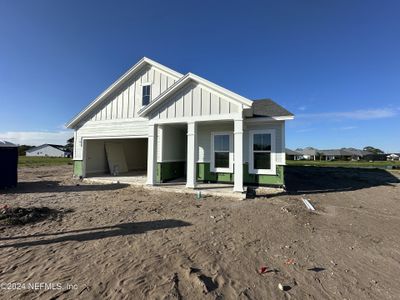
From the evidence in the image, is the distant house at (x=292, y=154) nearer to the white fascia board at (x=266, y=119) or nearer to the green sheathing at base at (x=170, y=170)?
the green sheathing at base at (x=170, y=170)

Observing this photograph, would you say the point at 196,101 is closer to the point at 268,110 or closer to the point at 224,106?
the point at 224,106

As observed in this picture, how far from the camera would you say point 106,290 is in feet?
9.33

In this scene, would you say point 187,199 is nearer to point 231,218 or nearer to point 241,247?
point 231,218

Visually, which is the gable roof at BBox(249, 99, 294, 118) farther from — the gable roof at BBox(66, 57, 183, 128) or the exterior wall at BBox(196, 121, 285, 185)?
the gable roof at BBox(66, 57, 183, 128)

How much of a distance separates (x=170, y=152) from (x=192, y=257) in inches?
332

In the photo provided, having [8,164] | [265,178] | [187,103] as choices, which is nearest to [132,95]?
[187,103]

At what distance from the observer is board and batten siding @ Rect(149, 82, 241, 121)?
341 inches

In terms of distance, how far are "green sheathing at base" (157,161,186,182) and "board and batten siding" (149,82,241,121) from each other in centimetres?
265

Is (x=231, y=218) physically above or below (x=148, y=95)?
below

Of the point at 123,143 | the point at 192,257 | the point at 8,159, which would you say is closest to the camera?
the point at 192,257

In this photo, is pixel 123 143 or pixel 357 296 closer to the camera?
pixel 357 296

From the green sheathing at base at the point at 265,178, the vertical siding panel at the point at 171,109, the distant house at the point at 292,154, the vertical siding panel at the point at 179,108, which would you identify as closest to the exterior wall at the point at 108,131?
the vertical siding panel at the point at 171,109

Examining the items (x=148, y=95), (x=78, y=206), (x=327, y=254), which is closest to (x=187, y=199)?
(x=78, y=206)

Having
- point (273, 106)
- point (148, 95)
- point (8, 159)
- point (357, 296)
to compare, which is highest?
point (148, 95)
